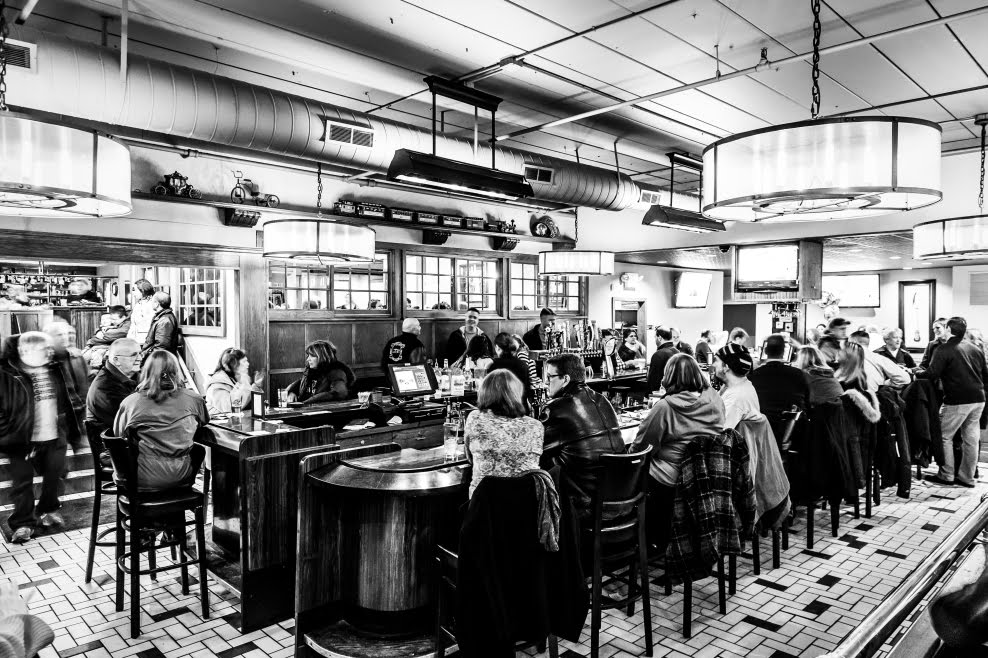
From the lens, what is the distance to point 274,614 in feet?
12.7

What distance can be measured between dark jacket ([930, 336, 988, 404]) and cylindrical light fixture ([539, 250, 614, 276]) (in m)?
4.14

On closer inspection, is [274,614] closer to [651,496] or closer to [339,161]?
[651,496]

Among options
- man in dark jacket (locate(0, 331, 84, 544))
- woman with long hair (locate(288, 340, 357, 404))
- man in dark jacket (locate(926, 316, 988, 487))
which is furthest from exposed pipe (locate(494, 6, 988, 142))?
man in dark jacket (locate(0, 331, 84, 544))

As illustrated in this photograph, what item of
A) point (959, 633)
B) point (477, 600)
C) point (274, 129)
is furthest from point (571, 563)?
point (274, 129)

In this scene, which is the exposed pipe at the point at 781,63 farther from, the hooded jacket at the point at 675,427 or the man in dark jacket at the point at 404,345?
the man in dark jacket at the point at 404,345

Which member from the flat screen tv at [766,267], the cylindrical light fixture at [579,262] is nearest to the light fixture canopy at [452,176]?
the cylindrical light fixture at [579,262]

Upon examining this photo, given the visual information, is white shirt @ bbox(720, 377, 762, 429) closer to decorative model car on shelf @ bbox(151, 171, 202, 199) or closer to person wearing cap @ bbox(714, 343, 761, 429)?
person wearing cap @ bbox(714, 343, 761, 429)

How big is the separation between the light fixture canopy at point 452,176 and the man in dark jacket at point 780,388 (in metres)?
2.62

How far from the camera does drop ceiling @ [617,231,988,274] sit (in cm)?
968

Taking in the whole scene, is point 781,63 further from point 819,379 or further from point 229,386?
point 229,386

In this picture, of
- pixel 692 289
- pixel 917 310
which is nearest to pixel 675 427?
pixel 692 289

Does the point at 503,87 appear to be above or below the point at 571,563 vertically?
above

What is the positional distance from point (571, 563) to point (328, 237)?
12.4ft

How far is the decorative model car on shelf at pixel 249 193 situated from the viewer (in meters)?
7.13
